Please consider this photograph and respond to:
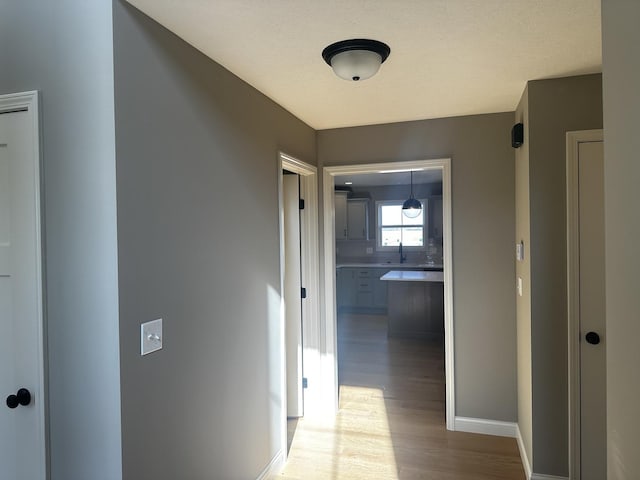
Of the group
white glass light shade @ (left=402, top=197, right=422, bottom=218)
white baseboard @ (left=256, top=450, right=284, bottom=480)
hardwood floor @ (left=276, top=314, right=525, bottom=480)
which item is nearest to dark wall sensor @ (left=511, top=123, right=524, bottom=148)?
hardwood floor @ (left=276, top=314, right=525, bottom=480)

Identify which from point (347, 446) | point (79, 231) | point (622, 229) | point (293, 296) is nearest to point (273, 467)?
point (347, 446)

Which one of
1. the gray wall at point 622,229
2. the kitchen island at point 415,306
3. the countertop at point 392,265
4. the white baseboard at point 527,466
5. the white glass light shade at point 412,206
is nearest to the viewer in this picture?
the gray wall at point 622,229

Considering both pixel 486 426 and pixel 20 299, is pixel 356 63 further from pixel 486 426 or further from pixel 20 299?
pixel 486 426

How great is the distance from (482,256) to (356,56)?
1.98 meters

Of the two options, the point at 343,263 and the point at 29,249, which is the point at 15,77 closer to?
the point at 29,249

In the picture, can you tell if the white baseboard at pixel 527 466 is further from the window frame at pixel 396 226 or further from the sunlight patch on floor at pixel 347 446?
the window frame at pixel 396 226

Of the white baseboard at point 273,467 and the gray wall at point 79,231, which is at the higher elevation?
the gray wall at point 79,231

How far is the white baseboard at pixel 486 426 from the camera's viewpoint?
3133mm

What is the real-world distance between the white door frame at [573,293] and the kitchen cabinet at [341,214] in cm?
567

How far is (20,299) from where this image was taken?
1.53m

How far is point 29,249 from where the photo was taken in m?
1.51

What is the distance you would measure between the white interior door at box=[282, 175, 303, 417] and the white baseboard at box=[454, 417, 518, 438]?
1.36 metres

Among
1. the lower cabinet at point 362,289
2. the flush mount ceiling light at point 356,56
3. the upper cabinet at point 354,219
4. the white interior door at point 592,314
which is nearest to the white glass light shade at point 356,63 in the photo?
the flush mount ceiling light at point 356,56

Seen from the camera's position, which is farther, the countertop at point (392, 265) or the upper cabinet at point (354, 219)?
the upper cabinet at point (354, 219)
